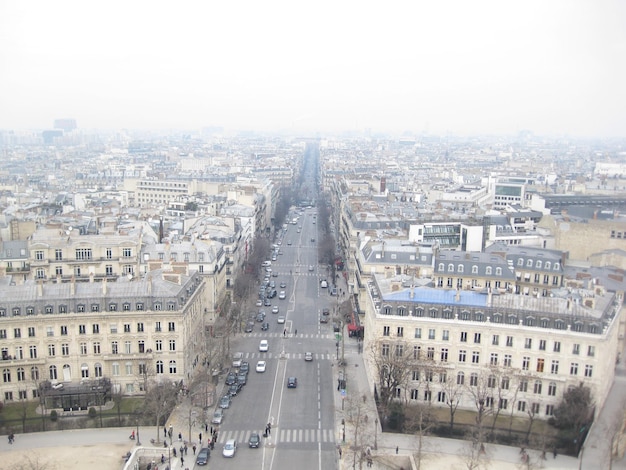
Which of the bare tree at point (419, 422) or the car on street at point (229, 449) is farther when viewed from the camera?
the car on street at point (229, 449)

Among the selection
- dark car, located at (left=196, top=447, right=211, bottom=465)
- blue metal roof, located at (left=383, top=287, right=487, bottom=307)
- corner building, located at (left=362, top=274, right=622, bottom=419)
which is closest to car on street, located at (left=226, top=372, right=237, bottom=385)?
dark car, located at (left=196, top=447, right=211, bottom=465)

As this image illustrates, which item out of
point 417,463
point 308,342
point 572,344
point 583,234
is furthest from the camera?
point 583,234

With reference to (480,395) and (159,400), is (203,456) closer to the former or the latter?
(159,400)

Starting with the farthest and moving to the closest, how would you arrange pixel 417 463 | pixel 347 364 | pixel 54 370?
pixel 347 364, pixel 54 370, pixel 417 463

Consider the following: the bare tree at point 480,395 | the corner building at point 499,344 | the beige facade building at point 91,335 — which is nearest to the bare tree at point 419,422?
the corner building at point 499,344

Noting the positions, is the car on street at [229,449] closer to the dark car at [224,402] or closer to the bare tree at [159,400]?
the bare tree at [159,400]

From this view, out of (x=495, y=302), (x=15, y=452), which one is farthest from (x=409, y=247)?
(x=15, y=452)

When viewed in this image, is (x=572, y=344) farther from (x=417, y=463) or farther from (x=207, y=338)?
(x=207, y=338)
